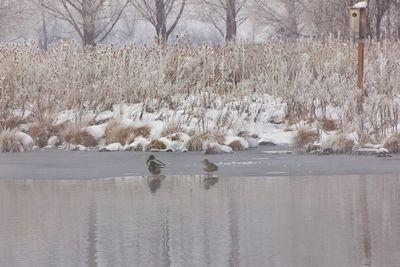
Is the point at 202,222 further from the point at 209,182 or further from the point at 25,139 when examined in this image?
the point at 25,139

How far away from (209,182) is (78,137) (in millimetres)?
5501

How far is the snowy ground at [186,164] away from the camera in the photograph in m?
12.3

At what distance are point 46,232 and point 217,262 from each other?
1.98 meters

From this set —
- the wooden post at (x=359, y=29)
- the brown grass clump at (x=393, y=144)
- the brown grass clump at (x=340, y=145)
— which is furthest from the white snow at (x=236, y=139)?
the wooden post at (x=359, y=29)

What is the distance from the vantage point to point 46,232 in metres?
8.06

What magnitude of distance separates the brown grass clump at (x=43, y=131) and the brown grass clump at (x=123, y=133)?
37.4 inches

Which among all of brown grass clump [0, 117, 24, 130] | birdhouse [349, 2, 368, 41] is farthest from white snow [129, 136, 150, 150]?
birdhouse [349, 2, 368, 41]

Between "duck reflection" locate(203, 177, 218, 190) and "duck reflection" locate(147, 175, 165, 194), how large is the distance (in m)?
0.56

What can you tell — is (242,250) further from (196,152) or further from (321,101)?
(321,101)

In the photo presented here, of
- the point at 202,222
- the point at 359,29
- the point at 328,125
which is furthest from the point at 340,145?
the point at 202,222

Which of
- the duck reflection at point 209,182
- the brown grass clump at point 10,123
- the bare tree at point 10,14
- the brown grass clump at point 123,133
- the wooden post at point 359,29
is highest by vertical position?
the bare tree at point 10,14

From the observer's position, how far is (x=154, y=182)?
11.5m

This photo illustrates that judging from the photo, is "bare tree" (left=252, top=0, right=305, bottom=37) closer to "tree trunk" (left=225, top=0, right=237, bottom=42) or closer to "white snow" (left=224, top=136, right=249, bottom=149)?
"tree trunk" (left=225, top=0, right=237, bottom=42)

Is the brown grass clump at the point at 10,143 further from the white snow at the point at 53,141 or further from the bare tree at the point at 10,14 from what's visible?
the bare tree at the point at 10,14
